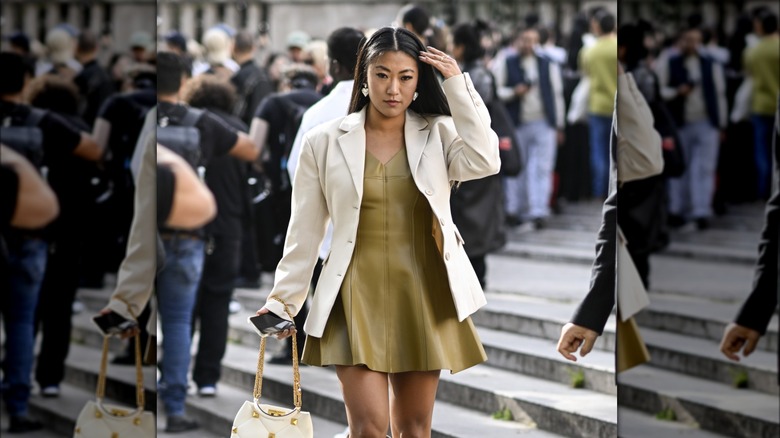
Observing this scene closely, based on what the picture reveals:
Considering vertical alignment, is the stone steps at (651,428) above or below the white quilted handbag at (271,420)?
below

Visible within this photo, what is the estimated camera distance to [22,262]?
296 inches

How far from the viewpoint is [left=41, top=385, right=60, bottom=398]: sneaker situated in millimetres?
7758

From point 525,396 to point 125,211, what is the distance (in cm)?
218

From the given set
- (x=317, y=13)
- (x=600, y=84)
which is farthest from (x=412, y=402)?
(x=600, y=84)

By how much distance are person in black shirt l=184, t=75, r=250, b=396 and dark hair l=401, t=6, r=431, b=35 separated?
46.2 inches

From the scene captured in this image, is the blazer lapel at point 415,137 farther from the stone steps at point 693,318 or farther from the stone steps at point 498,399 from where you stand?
the stone steps at point 693,318

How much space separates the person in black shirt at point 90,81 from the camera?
24.7ft

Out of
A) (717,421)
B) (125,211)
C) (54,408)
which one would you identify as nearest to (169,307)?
(125,211)

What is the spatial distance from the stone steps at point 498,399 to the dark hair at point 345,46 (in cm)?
118

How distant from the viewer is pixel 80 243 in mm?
7414

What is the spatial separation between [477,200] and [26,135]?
2653 mm

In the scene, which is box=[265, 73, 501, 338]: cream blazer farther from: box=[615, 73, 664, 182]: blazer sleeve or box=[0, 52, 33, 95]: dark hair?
box=[0, 52, 33, 95]: dark hair

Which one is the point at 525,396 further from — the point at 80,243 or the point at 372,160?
the point at 80,243

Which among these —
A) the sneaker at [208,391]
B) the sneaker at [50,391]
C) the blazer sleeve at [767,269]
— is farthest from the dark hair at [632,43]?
the sneaker at [50,391]
